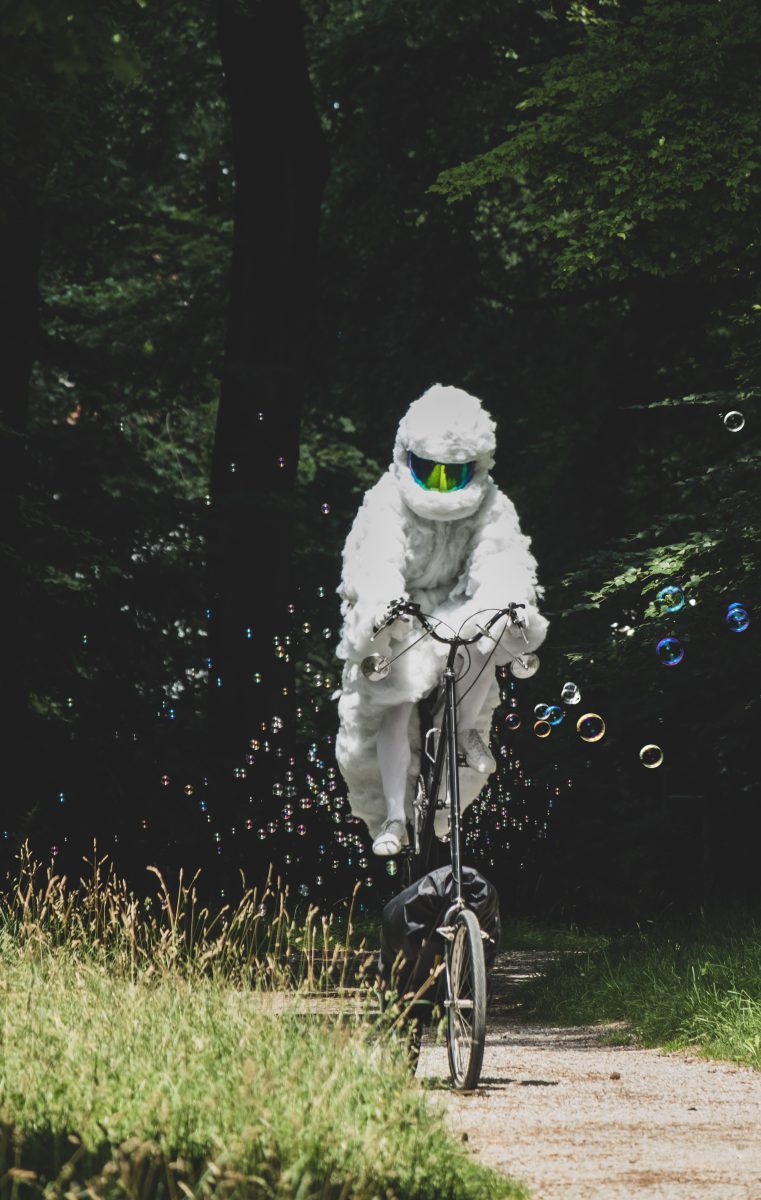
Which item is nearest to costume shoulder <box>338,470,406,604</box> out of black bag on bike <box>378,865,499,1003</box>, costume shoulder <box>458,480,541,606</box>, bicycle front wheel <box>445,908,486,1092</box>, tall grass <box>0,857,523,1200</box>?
costume shoulder <box>458,480,541,606</box>

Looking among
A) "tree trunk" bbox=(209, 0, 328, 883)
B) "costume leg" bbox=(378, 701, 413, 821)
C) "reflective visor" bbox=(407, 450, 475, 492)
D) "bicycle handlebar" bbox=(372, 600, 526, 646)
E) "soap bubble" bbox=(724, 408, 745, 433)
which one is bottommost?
"costume leg" bbox=(378, 701, 413, 821)

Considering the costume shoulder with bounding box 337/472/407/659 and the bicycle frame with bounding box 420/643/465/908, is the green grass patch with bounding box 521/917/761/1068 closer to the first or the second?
the bicycle frame with bounding box 420/643/465/908

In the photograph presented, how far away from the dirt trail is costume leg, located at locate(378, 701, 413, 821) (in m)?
0.92

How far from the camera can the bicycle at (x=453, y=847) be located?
17.6ft

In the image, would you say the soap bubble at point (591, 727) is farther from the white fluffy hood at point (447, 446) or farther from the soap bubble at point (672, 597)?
the white fluffy hood at point (447, 446)

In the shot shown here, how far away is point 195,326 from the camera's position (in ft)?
60.3

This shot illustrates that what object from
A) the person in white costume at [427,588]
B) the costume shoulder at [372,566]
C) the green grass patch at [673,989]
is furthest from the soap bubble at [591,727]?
the costume shoulder at [372,566]

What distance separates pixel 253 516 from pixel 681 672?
140 inches

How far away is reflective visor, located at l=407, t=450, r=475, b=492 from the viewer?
6023 mm

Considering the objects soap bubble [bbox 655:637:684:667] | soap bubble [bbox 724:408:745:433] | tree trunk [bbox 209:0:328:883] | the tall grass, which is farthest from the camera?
tree trunk [bbox 209:0:328:883]

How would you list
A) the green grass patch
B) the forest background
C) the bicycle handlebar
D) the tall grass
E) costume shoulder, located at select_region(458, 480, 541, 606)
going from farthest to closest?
1. the forest background
2. the green grass patch
3. costume shoulder, located at select_region(458, 480, 541, 606)
4. the bicycle handlebar
5. the tall grass

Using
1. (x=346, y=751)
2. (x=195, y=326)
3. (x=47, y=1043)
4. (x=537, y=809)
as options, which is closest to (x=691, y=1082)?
(x=346, y=751)

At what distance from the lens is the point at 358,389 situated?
1819 centimetres

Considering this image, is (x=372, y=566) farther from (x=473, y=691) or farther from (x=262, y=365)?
(x=262, y=365)
